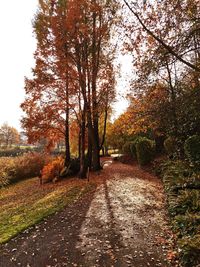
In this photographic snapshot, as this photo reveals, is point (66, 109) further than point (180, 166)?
Yes

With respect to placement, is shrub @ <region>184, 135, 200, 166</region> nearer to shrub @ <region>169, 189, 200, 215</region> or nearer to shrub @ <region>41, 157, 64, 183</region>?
shrub @ <region>169, 189, 200, 215</region>

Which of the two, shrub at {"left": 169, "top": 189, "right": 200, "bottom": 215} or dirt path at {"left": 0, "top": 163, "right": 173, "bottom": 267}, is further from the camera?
shrub at {"left": 169, "top": 189, "right": 200, "bottom": 215}

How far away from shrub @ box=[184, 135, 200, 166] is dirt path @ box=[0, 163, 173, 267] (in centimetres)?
285

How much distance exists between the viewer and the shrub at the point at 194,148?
1162 centimetres

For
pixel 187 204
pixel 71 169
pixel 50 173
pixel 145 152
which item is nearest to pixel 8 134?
pixel 71 169

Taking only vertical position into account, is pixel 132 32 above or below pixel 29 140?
above

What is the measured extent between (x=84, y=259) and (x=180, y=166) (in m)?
8.19

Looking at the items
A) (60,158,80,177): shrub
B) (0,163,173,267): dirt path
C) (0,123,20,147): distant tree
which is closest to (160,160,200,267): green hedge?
(0,163,173,267): dirt path

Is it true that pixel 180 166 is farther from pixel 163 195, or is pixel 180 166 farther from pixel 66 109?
pixel 66 109

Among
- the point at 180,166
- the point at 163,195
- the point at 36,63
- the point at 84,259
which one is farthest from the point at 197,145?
the point at 36,63

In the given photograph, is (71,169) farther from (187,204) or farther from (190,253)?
(190,253)

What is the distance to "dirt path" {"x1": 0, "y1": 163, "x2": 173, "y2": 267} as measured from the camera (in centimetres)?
575

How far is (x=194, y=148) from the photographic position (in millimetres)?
11805

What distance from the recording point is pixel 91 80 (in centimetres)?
1631
